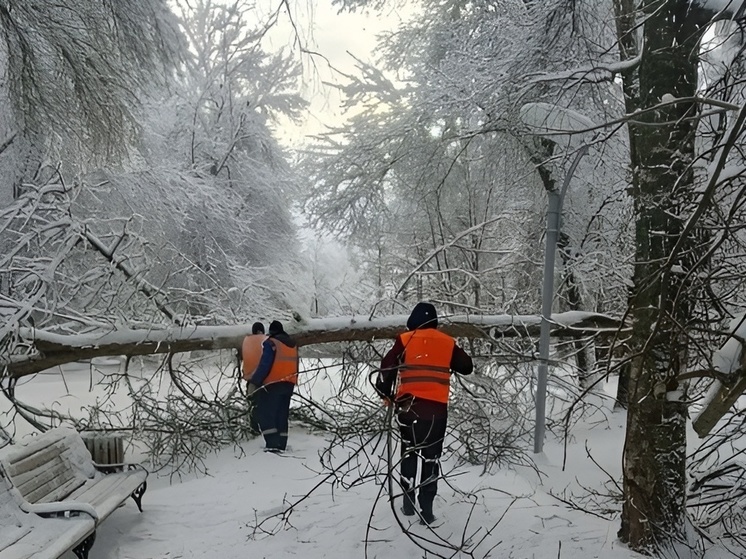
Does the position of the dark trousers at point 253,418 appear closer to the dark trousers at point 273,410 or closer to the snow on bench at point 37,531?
the dark trousers at point 273,410

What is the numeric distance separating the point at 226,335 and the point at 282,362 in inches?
35.8

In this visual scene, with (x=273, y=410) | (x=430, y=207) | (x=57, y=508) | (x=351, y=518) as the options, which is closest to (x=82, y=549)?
(x=57, y=508)

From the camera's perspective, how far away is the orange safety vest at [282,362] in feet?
22.9

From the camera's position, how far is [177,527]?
4.97m

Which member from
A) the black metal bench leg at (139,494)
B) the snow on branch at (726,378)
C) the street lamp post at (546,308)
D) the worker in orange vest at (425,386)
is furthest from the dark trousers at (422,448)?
the black metal bench leg at (139,494)

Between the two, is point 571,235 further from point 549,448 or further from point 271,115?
point 271,115

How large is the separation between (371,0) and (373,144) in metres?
2.91

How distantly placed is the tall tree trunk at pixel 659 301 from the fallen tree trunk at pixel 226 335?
9.24 ft

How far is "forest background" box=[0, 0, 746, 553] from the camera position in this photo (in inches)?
143

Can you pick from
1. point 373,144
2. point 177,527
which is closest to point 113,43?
point 177,527

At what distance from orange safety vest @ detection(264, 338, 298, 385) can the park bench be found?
6.31ft

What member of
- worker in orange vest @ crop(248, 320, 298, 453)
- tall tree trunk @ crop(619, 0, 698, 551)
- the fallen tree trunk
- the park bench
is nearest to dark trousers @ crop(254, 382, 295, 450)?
worker in orange vest @ crop(248, 320, 298, 453)

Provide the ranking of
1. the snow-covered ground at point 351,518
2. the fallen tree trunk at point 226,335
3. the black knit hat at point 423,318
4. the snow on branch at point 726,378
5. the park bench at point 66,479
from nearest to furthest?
1. the snow on branch at point 726,378
2. the park bench at point 66,479
3. the snow-covered ground at point 351,518
4. the black knit hat at point 423,318
5. the fallen tree trunk at point 226,335

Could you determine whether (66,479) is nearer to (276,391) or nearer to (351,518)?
(351,518)
